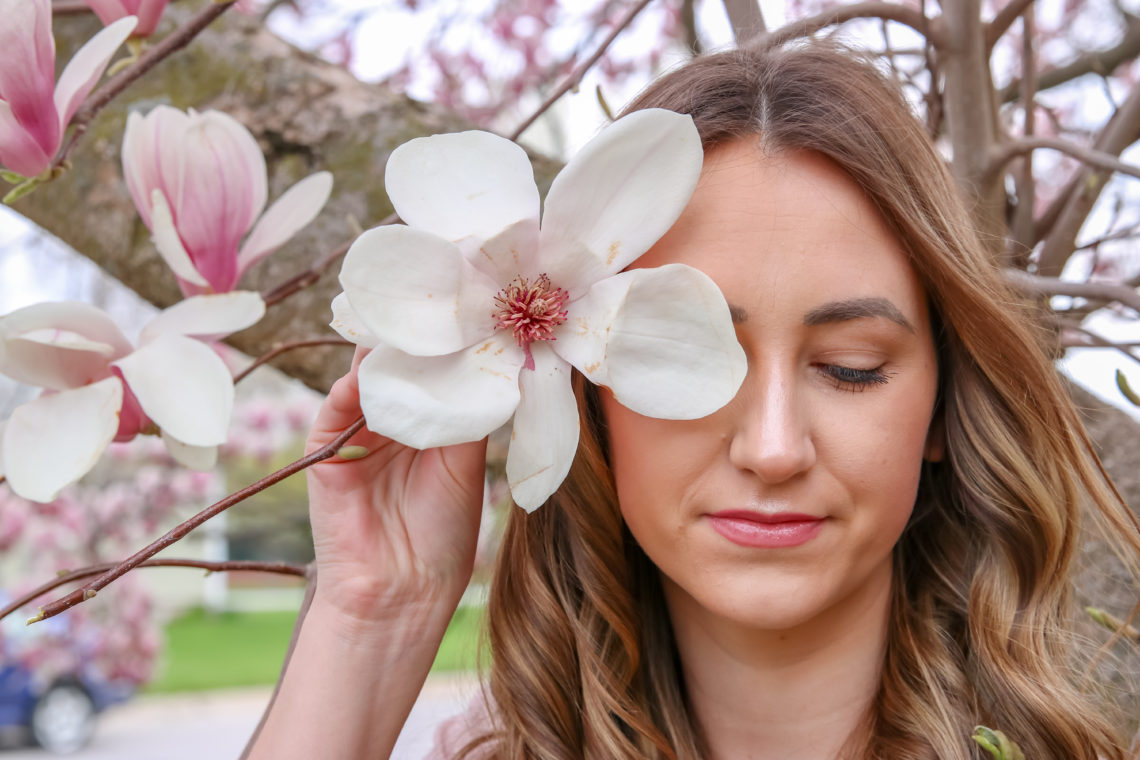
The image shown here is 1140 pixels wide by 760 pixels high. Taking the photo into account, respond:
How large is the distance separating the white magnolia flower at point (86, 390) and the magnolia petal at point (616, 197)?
9.8 inches

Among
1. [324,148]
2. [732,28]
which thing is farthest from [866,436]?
[324,148]

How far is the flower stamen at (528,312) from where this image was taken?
2.26 feet

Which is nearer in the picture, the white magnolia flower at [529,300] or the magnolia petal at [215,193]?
the white magnolia flower at [529,300]

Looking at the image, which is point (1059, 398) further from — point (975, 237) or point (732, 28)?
point (732, 28)

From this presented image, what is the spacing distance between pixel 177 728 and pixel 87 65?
8.56 metres

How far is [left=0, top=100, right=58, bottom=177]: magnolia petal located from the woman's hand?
1.09ft

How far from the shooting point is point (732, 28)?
3.87 feet

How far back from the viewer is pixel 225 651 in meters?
12.2

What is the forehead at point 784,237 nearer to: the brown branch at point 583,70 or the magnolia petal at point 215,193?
the brown branch at point 583,70

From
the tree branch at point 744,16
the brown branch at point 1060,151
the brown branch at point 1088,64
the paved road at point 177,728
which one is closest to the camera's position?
the brown branch at point 1060,151

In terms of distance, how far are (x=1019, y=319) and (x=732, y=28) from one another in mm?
460

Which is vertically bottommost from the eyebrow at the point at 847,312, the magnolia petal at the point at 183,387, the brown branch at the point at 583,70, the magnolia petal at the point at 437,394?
the magnolia petal at the point at 183,387

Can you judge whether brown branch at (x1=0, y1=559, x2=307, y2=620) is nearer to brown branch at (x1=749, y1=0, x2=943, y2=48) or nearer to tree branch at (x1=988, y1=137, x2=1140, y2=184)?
brown branch at (x1=749, y1=0, x2=943, y2=48)

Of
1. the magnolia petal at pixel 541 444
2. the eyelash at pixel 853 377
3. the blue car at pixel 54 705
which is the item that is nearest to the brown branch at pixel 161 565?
the magnolia petal at pixel 541 444
